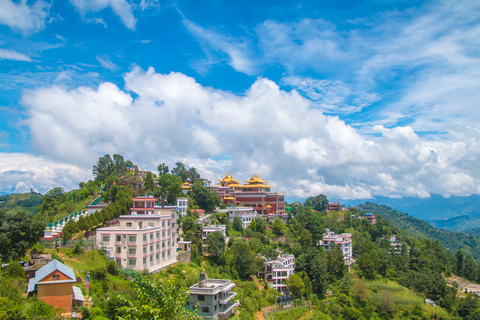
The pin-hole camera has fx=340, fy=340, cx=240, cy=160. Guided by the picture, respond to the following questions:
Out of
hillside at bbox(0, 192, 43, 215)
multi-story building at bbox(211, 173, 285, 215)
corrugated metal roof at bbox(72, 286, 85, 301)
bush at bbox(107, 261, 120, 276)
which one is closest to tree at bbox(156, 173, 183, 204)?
multi-story building at bbox(211, 173, 285, 215)

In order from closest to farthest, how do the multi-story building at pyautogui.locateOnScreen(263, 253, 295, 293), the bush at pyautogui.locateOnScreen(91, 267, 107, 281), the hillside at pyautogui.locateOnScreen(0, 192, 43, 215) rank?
the bush at pyautogui.locateOnScreen(91, 267, 107, 281), the multi-story building at pyautogui.locateOnScreen(263, 253, 295, 293), the hillside at pyautogui.locateOnScreen(0, 192, 43, 215)

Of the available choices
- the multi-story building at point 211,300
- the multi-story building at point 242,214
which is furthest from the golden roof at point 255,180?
the multi-story building at point 211,300

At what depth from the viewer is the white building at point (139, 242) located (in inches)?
1203

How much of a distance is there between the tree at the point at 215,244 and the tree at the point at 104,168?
30.0 meters

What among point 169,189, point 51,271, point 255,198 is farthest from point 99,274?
point 255,198

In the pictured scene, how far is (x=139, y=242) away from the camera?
30.8m

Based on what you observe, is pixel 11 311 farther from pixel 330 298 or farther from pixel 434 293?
pixel 434 293

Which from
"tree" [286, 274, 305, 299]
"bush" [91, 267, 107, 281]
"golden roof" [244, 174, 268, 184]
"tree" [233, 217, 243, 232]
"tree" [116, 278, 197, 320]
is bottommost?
"tree" [286, 274, 305, 299]

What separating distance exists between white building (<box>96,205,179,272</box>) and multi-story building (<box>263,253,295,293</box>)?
1376 centimetres

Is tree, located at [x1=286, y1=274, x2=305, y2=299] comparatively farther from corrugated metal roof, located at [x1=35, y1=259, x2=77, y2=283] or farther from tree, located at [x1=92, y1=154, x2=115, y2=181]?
tree, located at [x1=92, y1=154, x2=115, y2=181]

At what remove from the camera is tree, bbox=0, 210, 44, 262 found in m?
24.0

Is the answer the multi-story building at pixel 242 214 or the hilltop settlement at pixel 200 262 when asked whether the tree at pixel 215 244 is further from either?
the multi-story building at pixel 242 214

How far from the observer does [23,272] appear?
2189 centimetres

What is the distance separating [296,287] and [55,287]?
91.9 ft
